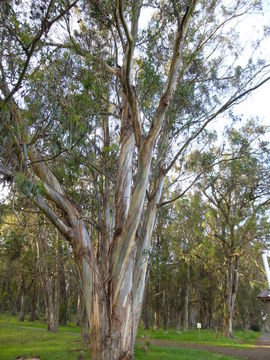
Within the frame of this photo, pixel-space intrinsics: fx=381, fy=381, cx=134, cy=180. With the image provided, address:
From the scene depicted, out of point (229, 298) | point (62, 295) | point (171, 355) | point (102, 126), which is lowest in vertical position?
point (171, 355)

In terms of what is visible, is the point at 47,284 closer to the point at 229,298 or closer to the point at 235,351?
the point at 229,298

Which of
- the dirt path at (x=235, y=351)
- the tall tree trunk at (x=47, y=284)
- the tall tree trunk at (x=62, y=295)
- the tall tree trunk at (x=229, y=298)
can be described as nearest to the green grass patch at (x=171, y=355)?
the dirt path at (x=235, y=351)

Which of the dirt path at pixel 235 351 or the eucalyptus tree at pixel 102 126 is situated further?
the dirt path at pixel 235 351

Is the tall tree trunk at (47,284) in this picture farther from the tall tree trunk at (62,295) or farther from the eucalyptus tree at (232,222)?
the eucalyptus tree at (232,222)

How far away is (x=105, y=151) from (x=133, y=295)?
177 inches

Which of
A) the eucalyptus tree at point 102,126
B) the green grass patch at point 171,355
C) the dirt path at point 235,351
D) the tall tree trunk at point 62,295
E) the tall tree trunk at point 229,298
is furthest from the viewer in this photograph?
the tall tree trunk at point 62,295

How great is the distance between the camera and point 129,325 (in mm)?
6359

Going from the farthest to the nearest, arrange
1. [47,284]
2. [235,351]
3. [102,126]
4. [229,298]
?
[229,298], [47,284], [235,351], [102,126]

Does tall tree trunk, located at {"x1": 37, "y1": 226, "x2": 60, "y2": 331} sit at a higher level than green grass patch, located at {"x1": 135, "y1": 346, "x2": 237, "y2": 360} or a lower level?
higher

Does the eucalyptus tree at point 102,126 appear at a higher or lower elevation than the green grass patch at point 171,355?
higher

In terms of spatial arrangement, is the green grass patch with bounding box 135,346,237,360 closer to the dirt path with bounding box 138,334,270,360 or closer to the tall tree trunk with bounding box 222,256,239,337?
the dirt path with bounding box 138,334,270,360

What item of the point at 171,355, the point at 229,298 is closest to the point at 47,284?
the point at 229,298

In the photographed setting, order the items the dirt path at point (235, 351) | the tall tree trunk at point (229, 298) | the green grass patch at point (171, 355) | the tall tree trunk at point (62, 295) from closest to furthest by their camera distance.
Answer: the green grass patch at point (171, 355) < the dirt path at point (235, 351) < the tall tree trunk at point (229, 298) < the tall tree trunk at point (62, 295)

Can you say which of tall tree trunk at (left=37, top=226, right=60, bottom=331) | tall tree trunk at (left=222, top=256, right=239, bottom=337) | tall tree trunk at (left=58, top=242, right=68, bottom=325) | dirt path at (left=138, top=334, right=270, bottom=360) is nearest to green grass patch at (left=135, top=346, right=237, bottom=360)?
dirt path at (left=138, top=334, right=270, bottom=360)
